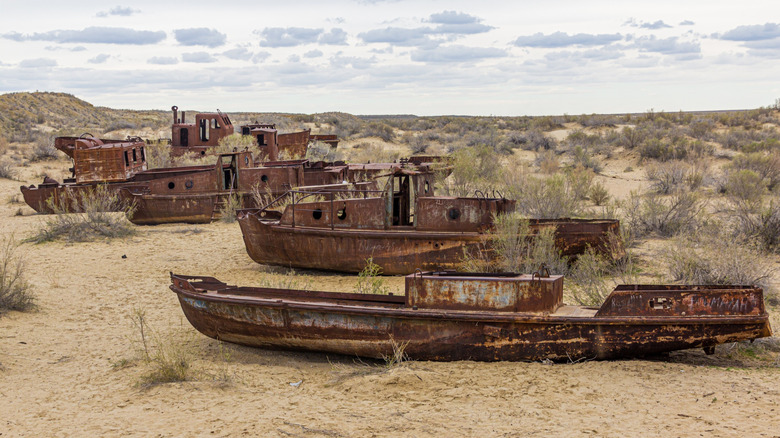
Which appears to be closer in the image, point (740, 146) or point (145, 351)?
point (145, 351)

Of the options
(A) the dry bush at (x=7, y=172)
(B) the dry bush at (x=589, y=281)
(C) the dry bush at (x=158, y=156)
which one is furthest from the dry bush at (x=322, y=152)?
(B) the dry bush at (x=589, y=281)

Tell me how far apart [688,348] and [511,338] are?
1.76 metres

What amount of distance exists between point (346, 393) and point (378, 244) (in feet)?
16.3

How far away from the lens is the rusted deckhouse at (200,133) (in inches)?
977

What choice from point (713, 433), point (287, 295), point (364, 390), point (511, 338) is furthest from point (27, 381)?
point (713, 433)

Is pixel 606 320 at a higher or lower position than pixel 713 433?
higher

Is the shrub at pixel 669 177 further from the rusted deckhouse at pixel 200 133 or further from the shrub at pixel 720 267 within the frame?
the rusted deckhouse at pixel 200 133

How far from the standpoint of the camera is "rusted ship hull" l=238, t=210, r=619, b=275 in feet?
36.1

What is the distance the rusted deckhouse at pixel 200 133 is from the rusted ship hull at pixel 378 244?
13.3 m

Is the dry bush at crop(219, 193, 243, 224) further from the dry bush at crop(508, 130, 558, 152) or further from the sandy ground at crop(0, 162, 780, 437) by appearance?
the dry bush at crop(508, 130, 558, 152)

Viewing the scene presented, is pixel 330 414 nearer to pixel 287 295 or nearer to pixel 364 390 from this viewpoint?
pixel 364 390

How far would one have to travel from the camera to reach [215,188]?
1717cm

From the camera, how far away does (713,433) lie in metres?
5.26

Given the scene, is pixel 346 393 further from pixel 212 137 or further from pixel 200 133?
pixel 200 133
